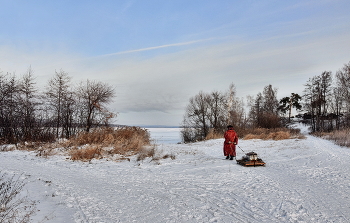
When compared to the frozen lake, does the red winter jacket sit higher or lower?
higher

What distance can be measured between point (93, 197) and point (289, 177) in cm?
613

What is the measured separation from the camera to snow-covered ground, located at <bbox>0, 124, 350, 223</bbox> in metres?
4.50

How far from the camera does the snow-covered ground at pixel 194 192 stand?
4.50 m

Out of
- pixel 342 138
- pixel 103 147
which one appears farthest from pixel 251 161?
pixel 342 138

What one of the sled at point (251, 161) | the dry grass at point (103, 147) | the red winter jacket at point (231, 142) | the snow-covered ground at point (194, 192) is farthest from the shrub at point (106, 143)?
the sled at point (251, 161)

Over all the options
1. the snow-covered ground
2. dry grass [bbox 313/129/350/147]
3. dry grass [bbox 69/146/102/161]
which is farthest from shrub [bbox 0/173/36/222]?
dry grass [bbox 313/129/350/147]

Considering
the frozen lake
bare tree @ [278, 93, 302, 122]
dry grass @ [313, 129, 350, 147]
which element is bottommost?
the frozen lake

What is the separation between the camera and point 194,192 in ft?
20.1

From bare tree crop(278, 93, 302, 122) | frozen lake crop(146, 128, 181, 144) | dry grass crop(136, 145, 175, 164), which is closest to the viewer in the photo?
dry grass crop(136, 145, 175, 164)

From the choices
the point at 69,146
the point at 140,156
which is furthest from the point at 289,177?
the point at 69,146

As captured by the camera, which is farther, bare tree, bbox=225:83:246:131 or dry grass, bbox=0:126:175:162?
bare tree, bbox=225:83:246:131

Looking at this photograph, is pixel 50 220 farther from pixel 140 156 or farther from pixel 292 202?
pixel 140 156

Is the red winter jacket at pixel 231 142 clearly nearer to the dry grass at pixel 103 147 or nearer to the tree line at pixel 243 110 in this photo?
the dry grass at pixel 103 147

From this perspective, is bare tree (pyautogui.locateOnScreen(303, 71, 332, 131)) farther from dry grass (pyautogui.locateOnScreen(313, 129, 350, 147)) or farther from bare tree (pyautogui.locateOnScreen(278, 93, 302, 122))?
dry grass (pyautogui.locateOnScreen(313, 129, 350, 147))
